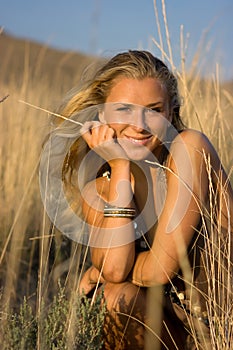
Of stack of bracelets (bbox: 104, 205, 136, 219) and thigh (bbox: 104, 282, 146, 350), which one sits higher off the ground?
stack of bracelets (bbox: 104, 205, 136, 219)

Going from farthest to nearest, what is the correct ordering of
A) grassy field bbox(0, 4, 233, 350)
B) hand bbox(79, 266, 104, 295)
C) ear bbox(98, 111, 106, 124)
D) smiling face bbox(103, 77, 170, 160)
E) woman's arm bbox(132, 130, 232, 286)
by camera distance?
1. grassy field bbox(0, 4, 233, 350)
2. hand bbox(79, 266, 104, 295)
3. ear bbox(98, 111, 106, 124)
4. smiling face bbox(103, 77, 170, 160)
5. woman's arm bbox(132, 130, 232, 286)

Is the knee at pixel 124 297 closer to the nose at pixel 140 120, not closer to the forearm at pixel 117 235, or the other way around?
the forearm at pixel 117 235

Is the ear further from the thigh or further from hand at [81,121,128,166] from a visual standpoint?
the thigh

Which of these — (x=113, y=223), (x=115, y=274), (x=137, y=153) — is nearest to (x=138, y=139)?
(x=137, y=153)

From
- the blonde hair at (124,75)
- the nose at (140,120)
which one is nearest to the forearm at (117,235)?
the nose at (140,120)

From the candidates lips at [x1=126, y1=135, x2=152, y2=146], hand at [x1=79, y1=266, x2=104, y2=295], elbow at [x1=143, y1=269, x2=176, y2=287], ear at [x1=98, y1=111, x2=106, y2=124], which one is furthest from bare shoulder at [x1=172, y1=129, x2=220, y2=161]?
hand at [x1=79, y1=266, x2=104, y2=295]

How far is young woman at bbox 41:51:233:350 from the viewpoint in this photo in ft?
6.26

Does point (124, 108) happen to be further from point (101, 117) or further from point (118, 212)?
point (118, 212)

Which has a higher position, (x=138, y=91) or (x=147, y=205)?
(x=138, y=91)

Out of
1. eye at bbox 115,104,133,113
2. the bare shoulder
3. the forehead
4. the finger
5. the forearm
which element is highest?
the forehead

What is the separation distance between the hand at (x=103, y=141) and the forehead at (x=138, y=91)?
111mm

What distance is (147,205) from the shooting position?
2111mm

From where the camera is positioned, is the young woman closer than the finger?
Yes

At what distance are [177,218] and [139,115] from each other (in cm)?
34
